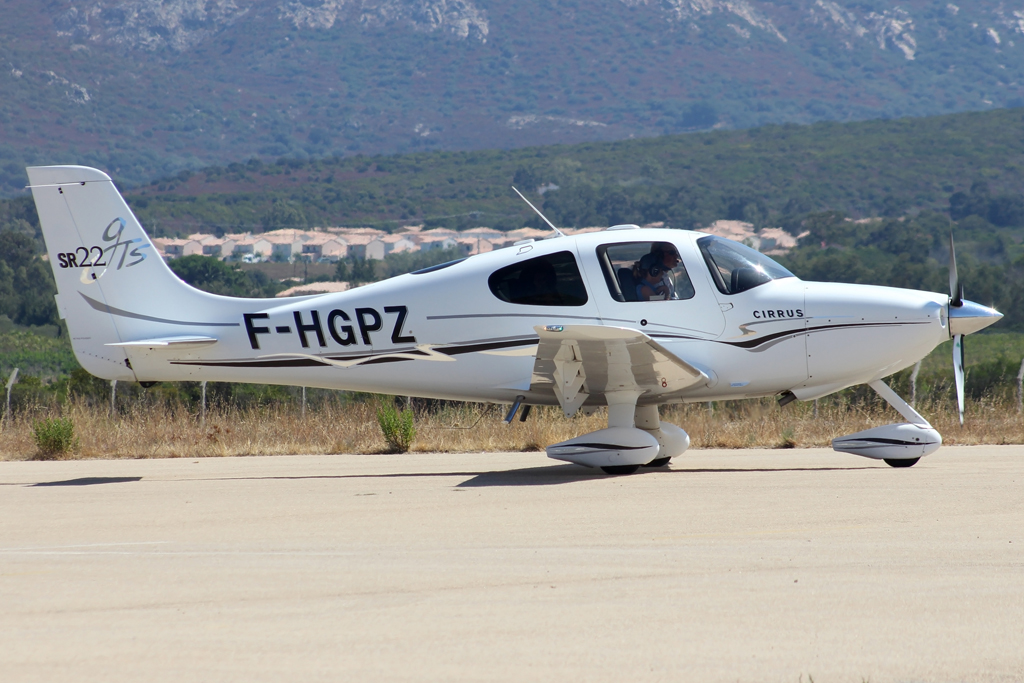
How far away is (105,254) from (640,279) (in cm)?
540

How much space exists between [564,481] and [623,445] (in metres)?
0.63

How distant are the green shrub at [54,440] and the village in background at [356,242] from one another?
74981 millimetres

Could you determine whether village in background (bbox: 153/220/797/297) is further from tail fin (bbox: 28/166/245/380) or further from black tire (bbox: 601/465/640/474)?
black tire (bbox: 601/465/640/474)

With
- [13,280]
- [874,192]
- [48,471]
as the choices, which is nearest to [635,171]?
[874,192]

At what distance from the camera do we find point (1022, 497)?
829 cm

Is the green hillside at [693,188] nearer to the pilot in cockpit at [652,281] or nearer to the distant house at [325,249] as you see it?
the distant house at [325,249]

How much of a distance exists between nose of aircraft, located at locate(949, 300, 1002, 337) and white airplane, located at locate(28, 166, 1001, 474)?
0.05ft

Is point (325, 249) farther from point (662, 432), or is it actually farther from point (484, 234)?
point (662, 432)

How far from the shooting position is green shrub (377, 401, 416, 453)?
44.0 feet

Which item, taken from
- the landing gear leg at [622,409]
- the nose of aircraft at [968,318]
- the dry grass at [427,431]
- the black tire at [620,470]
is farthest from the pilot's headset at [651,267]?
the dry grass at [427,431]

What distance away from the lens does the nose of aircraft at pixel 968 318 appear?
32.4 feet

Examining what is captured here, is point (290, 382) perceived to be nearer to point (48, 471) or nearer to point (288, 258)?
point (48, 471)

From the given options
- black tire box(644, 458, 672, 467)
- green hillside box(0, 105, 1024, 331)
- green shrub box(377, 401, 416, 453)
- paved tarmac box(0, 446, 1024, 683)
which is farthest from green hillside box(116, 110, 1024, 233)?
paved tarmac box(0, 446, 1024, 683)

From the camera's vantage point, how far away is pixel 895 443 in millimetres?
9969
